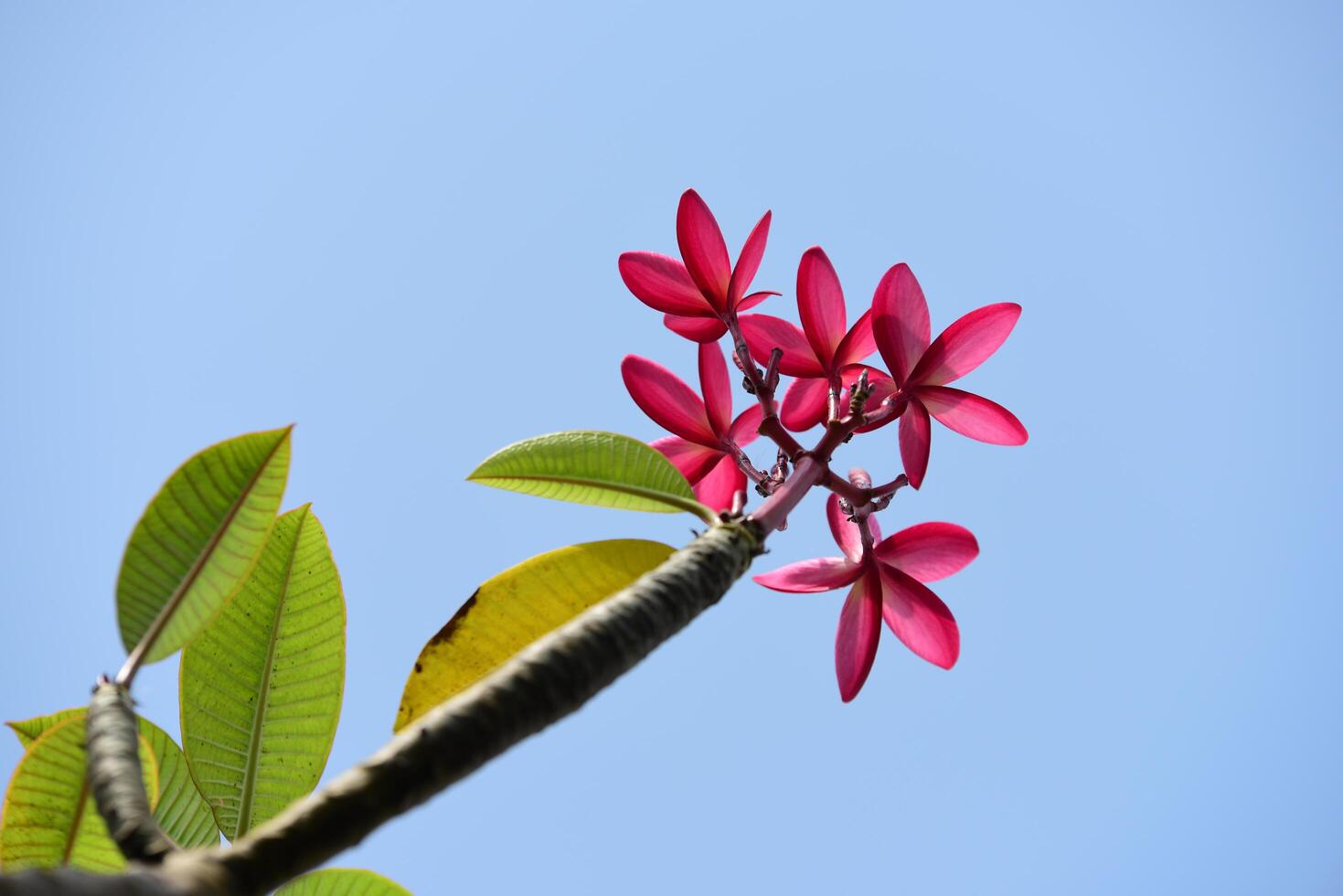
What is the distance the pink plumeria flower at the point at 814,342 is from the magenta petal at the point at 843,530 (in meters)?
0.12

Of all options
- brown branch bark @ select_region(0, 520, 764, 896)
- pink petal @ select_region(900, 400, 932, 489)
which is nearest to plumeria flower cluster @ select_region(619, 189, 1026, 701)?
pink petal @ select_region(900, 400, 932, 489)

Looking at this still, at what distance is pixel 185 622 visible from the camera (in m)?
0.66

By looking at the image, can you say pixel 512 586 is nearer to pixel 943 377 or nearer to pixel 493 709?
pixel 493 709

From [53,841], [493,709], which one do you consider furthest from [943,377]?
[53,841]

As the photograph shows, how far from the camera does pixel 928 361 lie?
108 centimetres

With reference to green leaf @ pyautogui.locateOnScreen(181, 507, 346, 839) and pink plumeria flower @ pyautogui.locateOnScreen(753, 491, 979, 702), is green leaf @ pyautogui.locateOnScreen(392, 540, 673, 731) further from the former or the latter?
pink plumeria flower @ pyautogui.locateOnScreen(753, 491, 979, 702)

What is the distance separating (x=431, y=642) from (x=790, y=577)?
0.51 m

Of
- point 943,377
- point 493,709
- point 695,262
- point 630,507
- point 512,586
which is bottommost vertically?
point 493,709

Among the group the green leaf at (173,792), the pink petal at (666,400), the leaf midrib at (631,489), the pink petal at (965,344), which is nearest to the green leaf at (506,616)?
the leaf midrib at (631,489)

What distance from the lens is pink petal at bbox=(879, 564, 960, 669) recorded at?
3.60ft

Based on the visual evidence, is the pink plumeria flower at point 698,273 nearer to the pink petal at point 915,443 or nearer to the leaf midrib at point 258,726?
the pink petal at point 915,443

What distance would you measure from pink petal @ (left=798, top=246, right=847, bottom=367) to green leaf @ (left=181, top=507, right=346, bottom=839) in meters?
0.67

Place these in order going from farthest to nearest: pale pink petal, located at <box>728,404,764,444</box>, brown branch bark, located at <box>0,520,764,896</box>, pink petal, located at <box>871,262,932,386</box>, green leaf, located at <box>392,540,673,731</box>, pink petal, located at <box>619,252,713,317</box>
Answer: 1. pale pink petal, located at <box>728,404,764,444</box>
2. pink petal, located at <box>619,252,713,317</box>
3. pink petal, located at <box>871,262,932,386</box>
4. green leaf, located at <box>392,540,673,731</box>
5. brown branch bark, located at <box>0,520,764,896</box>

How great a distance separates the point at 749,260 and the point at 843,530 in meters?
0.40
